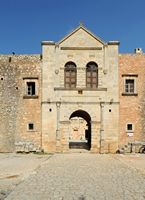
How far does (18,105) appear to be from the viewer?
2619 cm

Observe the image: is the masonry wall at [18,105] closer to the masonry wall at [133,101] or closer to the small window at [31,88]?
the small window at [31,88]

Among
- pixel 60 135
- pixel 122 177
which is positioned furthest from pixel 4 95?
pixel 122 177

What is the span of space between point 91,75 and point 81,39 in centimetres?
277

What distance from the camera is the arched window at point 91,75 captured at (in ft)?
86.0

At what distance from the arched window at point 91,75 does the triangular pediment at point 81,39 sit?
150 cm

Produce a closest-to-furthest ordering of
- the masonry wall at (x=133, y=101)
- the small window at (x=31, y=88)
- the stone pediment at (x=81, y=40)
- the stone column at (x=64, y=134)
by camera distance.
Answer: the stone column at (x=64, y=134)
the masonry wall at (x=133, y=101)
the stone pediment at (x=81, y=40)
the small window at (x=31, y=88)

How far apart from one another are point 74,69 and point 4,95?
5502mm

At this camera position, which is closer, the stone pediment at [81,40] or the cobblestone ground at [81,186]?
the cobblestone ground at [81,186]

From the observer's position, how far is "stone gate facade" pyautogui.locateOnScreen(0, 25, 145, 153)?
2589 centimetres

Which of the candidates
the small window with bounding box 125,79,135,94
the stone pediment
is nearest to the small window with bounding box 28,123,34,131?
the stone pediment

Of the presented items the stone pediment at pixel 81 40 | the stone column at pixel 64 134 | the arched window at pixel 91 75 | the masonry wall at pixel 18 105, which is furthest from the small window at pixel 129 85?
the masonry wall at pixel 18 105

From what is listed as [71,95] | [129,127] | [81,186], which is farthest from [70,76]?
[81,186]

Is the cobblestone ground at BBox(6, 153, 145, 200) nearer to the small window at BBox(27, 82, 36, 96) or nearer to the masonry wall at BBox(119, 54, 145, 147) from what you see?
the masonry wall at BBox(119, 54, 145, 147)

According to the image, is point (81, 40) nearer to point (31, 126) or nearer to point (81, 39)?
point (81, 39)
